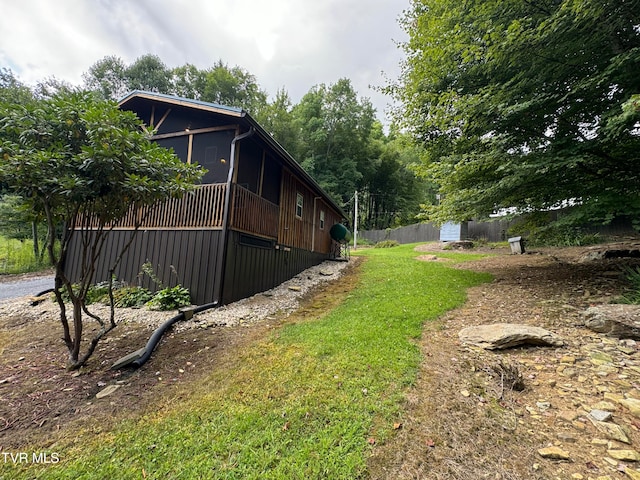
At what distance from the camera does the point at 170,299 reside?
546 cm

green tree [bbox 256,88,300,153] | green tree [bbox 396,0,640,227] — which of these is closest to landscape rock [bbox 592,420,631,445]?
green tree [bbox 396,0,640,227]

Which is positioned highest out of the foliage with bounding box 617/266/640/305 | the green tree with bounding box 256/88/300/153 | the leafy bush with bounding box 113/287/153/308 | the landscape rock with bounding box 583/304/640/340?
the green tree with bounding box 256/88/300/153

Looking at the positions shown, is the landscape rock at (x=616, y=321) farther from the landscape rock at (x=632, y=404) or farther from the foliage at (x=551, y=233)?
the foliage at (x=551, y=233)

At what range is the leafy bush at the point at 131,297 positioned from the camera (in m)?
5.63

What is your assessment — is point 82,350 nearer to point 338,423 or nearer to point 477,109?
point 338,423

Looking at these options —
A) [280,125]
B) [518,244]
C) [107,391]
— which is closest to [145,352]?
[107,391]

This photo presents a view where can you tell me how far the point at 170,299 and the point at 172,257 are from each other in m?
1.12

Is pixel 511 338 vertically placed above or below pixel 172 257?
below

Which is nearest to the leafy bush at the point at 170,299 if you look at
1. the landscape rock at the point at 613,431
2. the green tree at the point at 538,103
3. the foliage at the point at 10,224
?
the landscape rock at the point at 613,431

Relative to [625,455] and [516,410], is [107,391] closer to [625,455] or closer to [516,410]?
[516,410]

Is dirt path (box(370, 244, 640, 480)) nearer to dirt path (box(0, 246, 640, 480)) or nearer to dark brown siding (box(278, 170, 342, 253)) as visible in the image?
dirt path (box(0, 246, 640, 480))

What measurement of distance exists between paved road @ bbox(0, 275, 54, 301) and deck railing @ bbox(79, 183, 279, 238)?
4.04 metres

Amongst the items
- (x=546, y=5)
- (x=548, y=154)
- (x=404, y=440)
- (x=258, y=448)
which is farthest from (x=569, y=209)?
(x=258, y=448)

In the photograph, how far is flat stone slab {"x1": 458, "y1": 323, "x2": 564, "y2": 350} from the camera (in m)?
3.19
